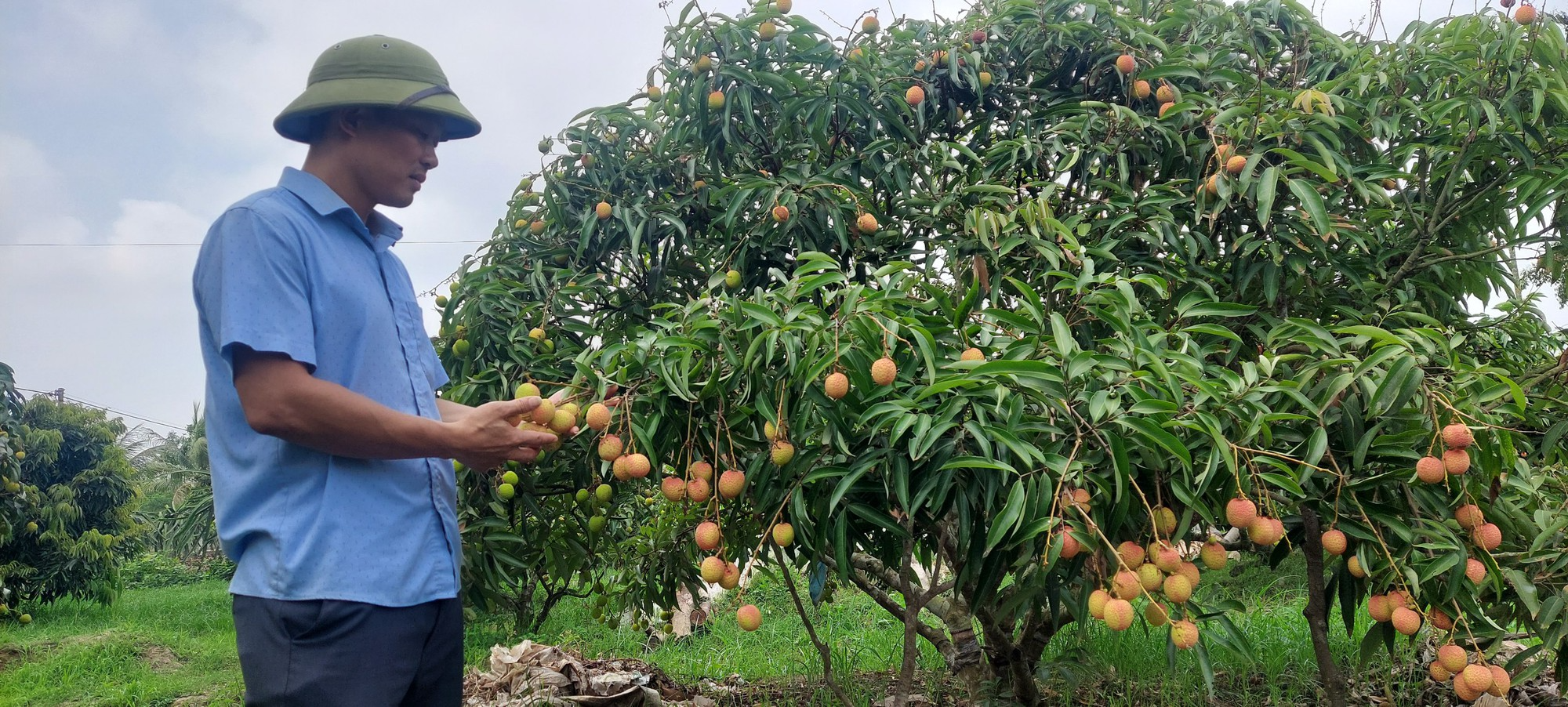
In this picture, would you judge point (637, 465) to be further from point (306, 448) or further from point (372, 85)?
point (372, 85)

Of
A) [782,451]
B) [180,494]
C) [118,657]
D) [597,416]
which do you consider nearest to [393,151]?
[597,416]

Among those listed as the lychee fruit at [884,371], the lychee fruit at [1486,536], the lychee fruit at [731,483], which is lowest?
the lychee fruit at [1486,536]

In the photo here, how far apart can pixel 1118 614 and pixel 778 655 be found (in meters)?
2.81

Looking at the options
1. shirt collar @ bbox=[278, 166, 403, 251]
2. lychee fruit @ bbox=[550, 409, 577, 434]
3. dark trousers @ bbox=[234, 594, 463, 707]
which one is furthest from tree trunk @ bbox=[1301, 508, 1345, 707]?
shirt collar @ bbox=[278, 166, 403, 251]

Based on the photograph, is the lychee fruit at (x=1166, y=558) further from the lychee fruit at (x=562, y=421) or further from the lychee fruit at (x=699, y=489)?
the lychee fruit at (x=562, y=421)

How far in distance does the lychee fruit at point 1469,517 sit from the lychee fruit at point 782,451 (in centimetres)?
112

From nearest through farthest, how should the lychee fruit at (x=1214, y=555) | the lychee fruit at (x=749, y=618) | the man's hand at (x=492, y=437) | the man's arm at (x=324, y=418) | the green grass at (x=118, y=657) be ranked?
1. the man's arm at (x=324, y=418)
2. the man's hand at (x=492, y=437)
3. the lychee fruit at (x=1214, y=555)
4. the lychee fruit at (x=749, y=618)
5. the green grass at (x=118, y=657)

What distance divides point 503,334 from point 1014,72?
1.49m

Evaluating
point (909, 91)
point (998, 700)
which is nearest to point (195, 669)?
point (998, 700)

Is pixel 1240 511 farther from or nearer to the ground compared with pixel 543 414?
nearer to the ground

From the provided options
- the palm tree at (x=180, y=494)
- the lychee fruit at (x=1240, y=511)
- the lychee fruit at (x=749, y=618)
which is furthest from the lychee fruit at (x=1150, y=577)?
the palm tree at (x=180, y=494)

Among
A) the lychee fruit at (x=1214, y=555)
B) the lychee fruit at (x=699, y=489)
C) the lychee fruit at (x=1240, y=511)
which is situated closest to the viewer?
the lychee fruit at (x=1240, y=511)

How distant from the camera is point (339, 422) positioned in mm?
1021

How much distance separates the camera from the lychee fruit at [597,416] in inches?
59.2
